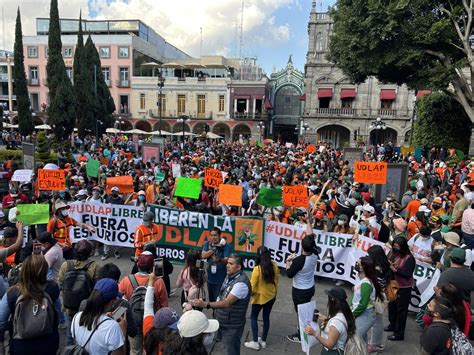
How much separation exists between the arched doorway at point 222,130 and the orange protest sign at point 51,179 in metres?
37.5

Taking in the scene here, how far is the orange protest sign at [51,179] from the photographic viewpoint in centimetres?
802

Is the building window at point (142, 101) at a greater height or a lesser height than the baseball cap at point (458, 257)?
greater

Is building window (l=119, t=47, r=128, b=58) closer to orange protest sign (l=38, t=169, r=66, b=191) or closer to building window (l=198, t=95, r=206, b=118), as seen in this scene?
building window (l=198, t=95, r=206, b=118)

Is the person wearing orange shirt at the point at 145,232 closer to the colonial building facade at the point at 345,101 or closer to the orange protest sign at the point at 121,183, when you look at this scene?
the orange protest sign at the point at 121,183

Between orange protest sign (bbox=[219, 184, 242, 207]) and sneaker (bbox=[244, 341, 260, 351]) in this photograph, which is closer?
sneaker (bbox=[244, 341, 260, 351])

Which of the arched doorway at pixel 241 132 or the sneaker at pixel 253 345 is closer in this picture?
the sneaker at pixel 253 345

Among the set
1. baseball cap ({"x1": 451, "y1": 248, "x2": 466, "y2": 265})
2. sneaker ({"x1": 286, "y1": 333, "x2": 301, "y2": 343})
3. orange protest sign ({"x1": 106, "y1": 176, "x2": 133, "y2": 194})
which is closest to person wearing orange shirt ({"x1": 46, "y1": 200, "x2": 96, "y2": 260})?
orange protest sign ({"x1": 106, "y1": 176, "x2": 133, "y2": 194})

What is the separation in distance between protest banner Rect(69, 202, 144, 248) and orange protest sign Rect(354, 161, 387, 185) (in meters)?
5.19

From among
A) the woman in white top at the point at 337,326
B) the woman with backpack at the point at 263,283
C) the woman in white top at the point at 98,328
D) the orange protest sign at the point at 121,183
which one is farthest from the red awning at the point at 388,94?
the woman in white top at the point at 98,328

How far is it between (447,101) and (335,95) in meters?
15.7

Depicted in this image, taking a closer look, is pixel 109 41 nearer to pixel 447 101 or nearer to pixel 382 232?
pixel 447 101

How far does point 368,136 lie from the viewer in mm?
38406

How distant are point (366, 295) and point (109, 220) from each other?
570cm

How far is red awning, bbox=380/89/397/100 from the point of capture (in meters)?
37.1
